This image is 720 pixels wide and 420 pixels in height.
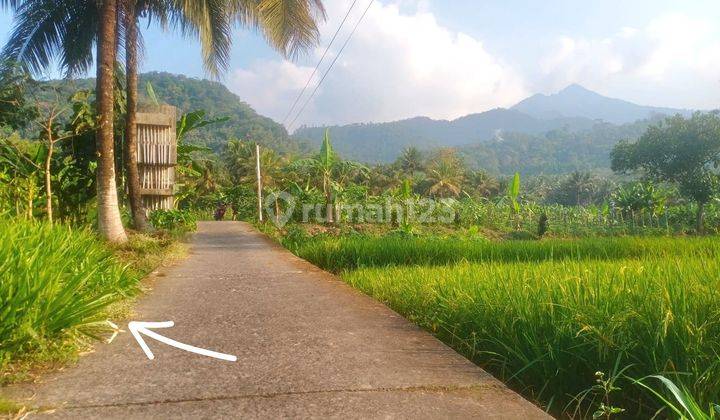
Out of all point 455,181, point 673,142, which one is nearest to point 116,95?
point 673,142

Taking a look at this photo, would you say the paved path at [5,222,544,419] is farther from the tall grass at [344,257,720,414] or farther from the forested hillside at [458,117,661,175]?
the forested hillside at [458,117,661,175]

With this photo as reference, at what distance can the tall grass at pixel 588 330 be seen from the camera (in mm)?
2564

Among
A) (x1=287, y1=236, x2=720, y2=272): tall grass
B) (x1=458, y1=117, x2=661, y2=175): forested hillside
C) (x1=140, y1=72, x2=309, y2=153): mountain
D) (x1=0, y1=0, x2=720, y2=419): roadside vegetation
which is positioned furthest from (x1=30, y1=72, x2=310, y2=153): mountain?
(x1=458, y1=117, x2=661, y2=175): forested hillside

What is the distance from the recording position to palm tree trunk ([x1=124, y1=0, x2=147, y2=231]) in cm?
1216

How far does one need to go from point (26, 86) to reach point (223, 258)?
19.1 ft

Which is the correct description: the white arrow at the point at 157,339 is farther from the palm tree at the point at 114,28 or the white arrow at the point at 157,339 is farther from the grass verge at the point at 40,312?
the palm tree at the point at 114,28

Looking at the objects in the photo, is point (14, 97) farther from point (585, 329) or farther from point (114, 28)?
point (585, 329)

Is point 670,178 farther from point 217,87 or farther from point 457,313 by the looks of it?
point 217,87

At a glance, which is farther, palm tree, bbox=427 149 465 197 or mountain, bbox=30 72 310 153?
mountain, bbox=30 72 310 153

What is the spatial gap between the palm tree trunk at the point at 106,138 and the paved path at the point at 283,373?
495 centimetres

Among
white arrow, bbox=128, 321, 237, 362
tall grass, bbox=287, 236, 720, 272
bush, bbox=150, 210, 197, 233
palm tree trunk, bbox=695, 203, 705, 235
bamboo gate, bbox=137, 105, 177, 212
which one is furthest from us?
palm tree trunk, bbox=695, 203, 705, 235

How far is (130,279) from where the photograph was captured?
18.3 feet

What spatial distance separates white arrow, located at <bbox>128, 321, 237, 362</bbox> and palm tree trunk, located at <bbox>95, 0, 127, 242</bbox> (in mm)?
5707

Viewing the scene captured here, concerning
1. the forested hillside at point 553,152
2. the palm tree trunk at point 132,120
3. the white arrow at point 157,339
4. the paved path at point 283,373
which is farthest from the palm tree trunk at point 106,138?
the forested hillside at point 553,152
